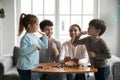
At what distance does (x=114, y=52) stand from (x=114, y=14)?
716mm

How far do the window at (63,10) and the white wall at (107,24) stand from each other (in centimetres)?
21

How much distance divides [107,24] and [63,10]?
0.87 metres

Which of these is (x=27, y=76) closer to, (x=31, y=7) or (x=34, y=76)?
(x=34, y=76)

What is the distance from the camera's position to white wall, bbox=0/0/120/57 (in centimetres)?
478

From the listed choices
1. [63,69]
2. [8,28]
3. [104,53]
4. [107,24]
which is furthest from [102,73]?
[8,28]

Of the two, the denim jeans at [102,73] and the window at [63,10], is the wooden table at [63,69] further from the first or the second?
the window at [63,10]

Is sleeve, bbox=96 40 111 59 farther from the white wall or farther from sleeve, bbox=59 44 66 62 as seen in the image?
the white wall

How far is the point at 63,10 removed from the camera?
16.1ft

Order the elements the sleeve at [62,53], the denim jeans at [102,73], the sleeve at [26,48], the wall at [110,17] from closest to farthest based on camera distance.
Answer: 1. the sleeve at [26,48]
2. the denim jeans at [102,73]
3. the sleeve at [62,53]
4. the wall at [110,17]

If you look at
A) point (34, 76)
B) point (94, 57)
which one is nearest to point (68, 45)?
point (34, 76)

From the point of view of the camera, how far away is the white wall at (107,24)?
15.7 ft

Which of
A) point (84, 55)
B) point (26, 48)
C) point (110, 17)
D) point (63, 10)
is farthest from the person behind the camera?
point (63, 10)

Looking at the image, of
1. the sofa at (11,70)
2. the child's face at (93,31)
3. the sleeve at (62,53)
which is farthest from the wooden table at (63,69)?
the sofa at (11,70)

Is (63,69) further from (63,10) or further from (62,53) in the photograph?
(63,10)
